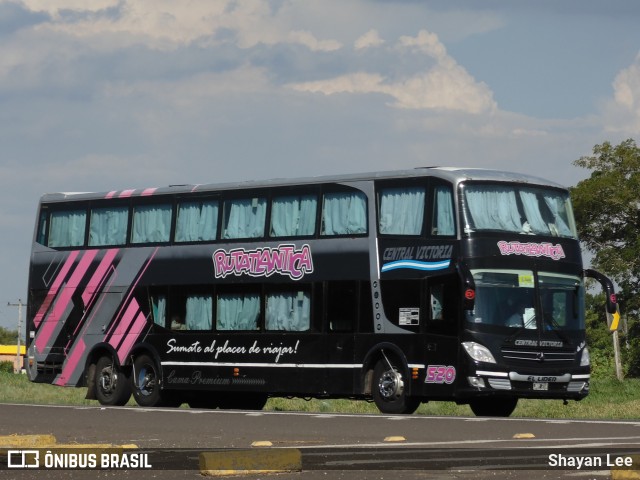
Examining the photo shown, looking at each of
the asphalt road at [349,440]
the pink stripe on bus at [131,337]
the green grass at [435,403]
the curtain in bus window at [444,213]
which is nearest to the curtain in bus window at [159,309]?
the pink stripe on bus at [131,337]

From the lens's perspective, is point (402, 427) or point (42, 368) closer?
point (402, 427)

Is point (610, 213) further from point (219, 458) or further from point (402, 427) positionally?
point (219, 458)

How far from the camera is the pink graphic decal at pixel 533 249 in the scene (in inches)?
1067

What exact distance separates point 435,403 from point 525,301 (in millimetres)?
15913

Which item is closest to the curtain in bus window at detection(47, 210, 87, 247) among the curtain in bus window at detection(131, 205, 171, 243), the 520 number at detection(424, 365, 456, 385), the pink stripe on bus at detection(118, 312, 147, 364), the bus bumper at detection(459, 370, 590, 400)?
the curtain in bus window at detection(131, 205, 171, 243)

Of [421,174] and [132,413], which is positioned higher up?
[421,174]

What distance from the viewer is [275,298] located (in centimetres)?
2992

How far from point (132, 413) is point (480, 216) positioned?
6.32 meters

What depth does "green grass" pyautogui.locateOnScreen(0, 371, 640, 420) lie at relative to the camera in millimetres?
38188

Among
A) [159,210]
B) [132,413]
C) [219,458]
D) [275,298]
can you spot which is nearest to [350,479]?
[219,458]

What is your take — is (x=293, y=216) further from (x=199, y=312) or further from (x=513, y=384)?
(x=513, y=384)

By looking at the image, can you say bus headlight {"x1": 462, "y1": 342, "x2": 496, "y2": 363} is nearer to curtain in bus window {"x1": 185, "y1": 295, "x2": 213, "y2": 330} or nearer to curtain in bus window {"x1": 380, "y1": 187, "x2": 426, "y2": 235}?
curtain in bus window {"x1": 380, "y1": 187, "x2": 426, "y2": 235}

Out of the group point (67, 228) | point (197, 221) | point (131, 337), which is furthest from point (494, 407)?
point (67, 228)

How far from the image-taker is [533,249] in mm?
27406
